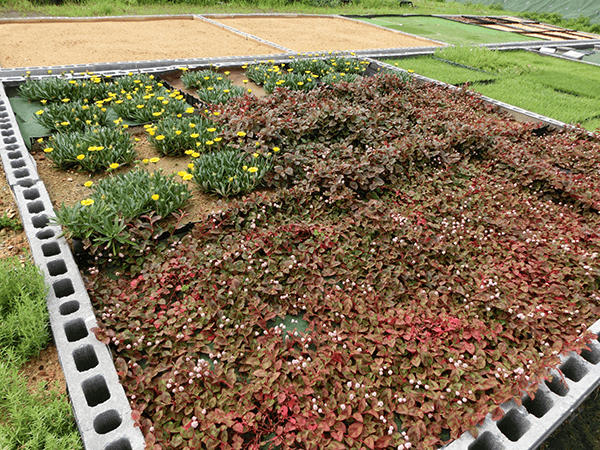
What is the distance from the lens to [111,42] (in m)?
8.70

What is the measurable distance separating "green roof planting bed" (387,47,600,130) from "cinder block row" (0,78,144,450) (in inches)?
291

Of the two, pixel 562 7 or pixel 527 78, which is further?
pixel 562 7

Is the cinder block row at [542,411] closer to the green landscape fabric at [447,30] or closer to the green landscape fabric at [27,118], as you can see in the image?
the green landscape fabric at [27,118]

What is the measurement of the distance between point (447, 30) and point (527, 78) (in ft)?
27.8

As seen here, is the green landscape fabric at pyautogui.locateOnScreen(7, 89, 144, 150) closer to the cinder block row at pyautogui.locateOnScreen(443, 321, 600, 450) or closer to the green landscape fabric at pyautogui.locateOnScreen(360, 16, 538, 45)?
the cinder block row at pyautogui.locateOnScreen(443, 321, 600, 450)

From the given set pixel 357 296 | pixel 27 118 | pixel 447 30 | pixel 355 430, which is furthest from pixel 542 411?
pixel 447 30

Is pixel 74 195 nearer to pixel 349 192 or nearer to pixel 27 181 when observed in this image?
pixel 27 181

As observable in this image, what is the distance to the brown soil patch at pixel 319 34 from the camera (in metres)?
10.5

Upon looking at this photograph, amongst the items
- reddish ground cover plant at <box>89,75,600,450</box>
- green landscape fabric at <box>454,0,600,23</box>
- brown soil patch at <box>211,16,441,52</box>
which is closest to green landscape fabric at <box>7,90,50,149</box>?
reddish ground cover plant at <box>89,75,600,450</box>

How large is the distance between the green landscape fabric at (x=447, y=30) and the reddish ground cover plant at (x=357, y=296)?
35.4 feet

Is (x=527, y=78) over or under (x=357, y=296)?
over

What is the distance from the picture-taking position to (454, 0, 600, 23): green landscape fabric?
67.8 feet

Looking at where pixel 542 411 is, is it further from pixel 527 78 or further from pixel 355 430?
pixel 527 78

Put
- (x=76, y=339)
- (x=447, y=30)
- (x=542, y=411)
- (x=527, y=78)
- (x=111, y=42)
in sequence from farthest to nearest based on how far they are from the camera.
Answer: (x=447, y=30), (x=111, y=42), (x=527, y=78), (x=76, y=339), (x=542, y=411)
